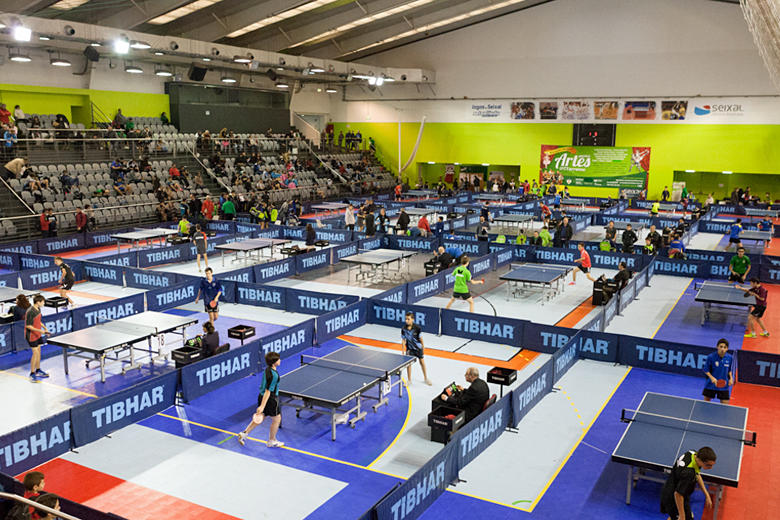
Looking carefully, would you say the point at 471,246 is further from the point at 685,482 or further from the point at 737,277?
the point at 685,482

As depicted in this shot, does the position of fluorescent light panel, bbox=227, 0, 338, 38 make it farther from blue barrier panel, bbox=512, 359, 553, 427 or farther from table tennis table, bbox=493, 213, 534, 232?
blue barrier panel, bbox=512, 359, 553, 427

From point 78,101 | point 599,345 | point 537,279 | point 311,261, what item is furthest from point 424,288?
point 78,101

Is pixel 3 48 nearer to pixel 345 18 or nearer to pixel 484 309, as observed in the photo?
pixel 345 18

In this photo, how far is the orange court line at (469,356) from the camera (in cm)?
1519

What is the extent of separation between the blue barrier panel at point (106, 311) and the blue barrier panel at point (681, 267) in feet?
58.6

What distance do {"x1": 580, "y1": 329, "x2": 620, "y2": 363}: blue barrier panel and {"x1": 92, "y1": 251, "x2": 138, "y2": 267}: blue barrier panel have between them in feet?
55.1

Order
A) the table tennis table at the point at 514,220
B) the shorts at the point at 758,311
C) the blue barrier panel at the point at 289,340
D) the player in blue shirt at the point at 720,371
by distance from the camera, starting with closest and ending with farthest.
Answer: the player in blue shirt at the point at 720,371 → the blue barrier panel at the point at 289,340 → the shorts at the point at 758,311 → the table tennis table at the point at 514,220

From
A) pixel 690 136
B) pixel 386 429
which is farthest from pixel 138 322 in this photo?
pixel 690 136

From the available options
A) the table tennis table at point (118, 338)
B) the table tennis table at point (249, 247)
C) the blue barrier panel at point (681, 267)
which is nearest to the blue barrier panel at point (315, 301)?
the table tennis table at point (118, 338)

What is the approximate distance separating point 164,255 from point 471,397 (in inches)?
712

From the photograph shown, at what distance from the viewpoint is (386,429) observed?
11.7 metres

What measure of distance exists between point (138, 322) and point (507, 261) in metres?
15.3

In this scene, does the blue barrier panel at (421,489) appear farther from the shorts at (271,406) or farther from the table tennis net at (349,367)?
the shorts at (271,406)

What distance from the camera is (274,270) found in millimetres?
23203
